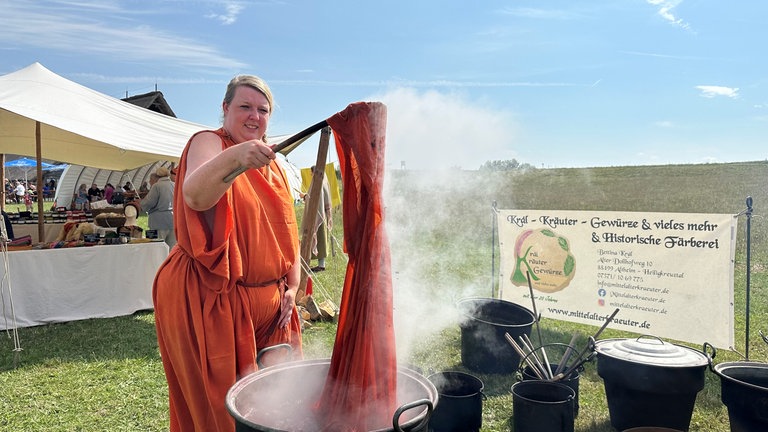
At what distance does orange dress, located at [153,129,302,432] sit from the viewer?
1764 millimetres

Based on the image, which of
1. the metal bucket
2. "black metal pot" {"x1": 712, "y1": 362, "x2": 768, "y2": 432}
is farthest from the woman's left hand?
"black metal pot" {"x1": 712, "y1": 362, "x2": 768, "y2": 432}

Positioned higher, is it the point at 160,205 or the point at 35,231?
the point at 160,205

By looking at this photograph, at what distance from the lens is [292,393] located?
184cm

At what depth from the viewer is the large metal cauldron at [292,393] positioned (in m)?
1.63

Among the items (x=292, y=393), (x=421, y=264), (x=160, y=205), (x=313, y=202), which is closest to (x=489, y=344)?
(x=421, y=264)

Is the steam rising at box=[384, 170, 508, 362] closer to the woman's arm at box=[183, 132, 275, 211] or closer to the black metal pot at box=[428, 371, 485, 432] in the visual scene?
Result: the black metal pot at box=[428, 371, 485, 432]

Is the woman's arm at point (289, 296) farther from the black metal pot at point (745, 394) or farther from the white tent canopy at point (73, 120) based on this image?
the white tent canopy at point (73, 120)

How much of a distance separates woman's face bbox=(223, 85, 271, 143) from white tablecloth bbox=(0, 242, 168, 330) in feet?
15.8

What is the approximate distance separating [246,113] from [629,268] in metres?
4.00

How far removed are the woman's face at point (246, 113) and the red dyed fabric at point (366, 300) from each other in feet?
1.32

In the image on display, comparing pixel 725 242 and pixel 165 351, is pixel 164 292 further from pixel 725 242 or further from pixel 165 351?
pixel 725 242

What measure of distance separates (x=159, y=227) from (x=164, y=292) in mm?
5907

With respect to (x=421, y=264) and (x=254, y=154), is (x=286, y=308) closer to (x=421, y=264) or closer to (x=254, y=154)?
(x=254, y=154)

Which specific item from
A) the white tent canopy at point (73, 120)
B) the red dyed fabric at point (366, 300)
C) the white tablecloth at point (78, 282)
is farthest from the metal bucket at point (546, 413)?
the white tent canopy at point (73, 120)
